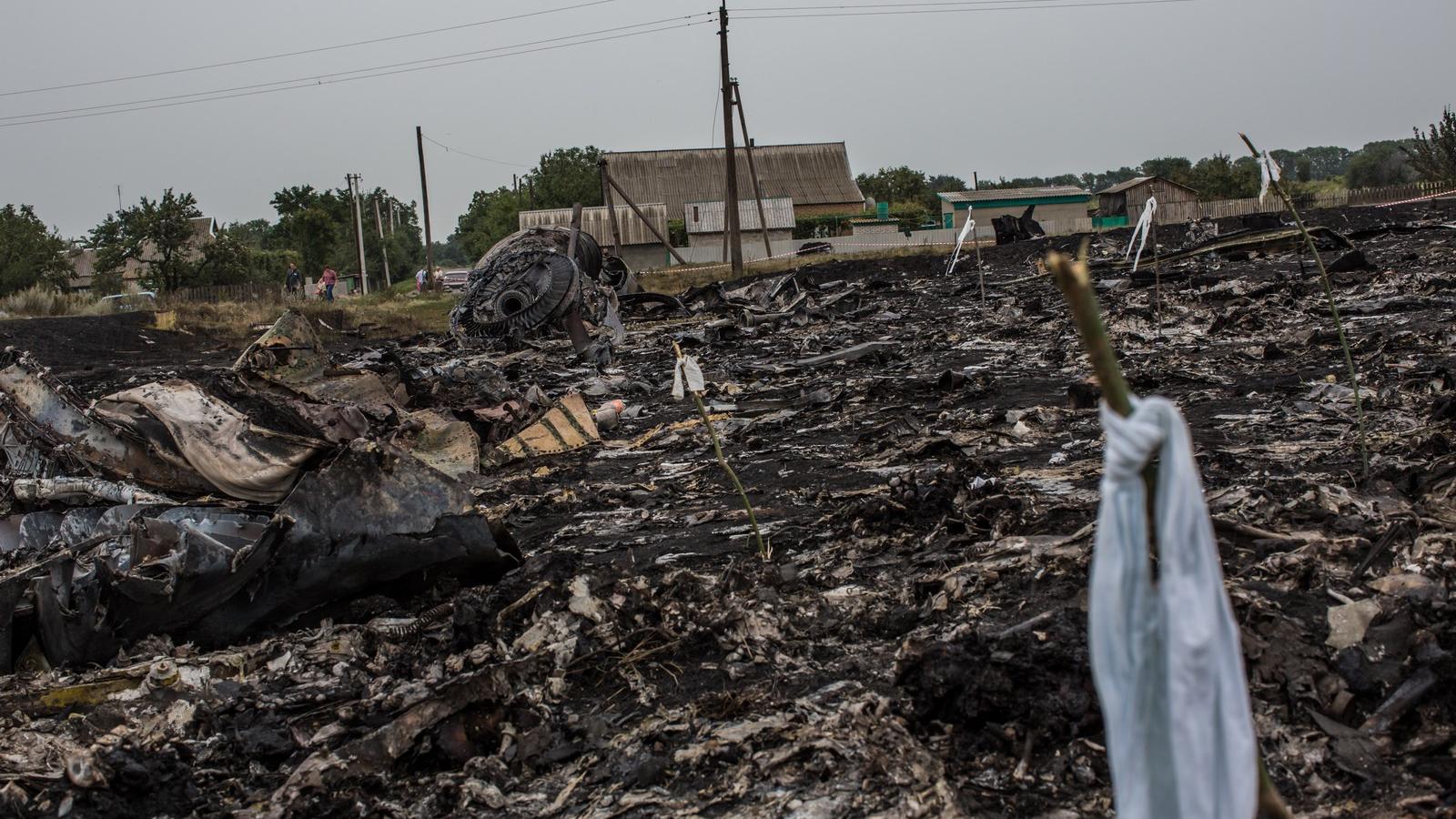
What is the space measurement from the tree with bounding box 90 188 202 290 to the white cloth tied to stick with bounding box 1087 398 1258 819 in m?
37.7

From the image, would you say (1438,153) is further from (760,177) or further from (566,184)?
(566,184)

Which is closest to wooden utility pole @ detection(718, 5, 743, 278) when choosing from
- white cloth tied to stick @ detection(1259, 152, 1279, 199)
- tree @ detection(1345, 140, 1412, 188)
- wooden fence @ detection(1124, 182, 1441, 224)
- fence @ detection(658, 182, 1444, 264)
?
fence @ detection(658, 182, 1444, 264)

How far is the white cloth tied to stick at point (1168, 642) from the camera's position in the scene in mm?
1447

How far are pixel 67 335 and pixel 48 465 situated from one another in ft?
60.4

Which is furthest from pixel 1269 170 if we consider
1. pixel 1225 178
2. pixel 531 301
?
pixel 1225 178

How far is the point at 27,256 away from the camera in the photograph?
36.5 meters

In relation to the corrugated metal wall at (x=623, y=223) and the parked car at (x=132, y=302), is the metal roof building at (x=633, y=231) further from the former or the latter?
the parked car at (x=132, y=302)

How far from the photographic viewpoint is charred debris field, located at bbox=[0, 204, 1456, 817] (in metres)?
3.19

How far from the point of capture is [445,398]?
32.6 ft

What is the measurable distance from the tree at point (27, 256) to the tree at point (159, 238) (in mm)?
1971

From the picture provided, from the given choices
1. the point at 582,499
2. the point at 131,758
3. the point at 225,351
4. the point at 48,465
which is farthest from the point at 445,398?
the point at 225,351

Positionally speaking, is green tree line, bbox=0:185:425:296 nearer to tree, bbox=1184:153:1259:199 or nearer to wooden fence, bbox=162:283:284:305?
wooden fence, bbox=162:283:284:305

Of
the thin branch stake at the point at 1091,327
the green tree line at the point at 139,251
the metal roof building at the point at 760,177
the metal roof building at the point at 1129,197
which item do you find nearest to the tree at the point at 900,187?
the metal roof building at the point at 760,177

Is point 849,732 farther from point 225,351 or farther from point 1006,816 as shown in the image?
point 225,351
